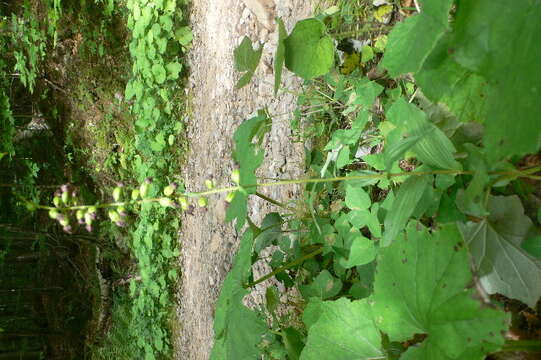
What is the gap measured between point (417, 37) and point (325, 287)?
99cm

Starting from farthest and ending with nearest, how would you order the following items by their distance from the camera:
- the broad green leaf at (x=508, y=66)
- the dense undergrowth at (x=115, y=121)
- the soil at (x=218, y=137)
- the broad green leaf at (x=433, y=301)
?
the dense undergrowth at (x=115, y=121), the soil at (x=218, y=137), the broad green leaf at (x=433, y=301), the broad green leaf at (x=508, y=66)

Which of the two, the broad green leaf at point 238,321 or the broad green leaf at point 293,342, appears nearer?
the broad green leaf at point 238,321

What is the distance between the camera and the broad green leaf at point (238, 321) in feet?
4.39

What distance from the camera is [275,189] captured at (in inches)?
99.4

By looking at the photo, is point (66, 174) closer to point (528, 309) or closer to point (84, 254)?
point (84, 254)

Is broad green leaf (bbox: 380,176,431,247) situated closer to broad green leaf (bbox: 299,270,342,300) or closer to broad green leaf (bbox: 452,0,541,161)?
broad green leaf (bbox: 452,0,541,161)

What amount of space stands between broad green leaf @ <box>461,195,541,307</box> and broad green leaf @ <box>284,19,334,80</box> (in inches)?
27.0

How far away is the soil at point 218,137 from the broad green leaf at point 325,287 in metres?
0.75

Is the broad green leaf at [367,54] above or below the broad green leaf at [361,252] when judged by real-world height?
above

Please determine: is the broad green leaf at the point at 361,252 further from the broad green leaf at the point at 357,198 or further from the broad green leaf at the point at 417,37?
the broad green leaf at the point at 417,37

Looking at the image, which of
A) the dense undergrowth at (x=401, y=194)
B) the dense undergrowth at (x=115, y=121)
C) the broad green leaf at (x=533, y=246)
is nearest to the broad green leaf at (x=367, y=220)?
the dense undergrowth at (x=401, y=194)

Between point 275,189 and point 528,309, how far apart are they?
5.32 feet

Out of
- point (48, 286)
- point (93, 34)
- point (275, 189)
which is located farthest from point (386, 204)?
point (48, 286)

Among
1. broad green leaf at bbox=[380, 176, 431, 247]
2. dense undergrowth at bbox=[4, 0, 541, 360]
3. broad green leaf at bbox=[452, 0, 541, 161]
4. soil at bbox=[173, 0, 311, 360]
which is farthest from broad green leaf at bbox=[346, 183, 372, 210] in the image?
soil at bbox=[173, 0, 311, 360]
